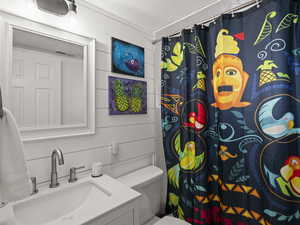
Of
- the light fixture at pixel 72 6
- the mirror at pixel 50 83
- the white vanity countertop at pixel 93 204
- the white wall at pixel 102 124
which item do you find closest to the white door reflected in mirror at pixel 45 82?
the mirror at pixel 50 83

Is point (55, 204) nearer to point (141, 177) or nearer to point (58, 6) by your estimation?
point (141, 177)

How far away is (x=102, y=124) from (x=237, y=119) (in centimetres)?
106

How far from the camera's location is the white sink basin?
824mm

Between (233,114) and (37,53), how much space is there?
1421 mm

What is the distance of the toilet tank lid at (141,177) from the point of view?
4.27ft

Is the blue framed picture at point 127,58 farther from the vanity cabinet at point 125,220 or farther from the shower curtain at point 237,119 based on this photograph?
the vanity cabinet at point 125,220

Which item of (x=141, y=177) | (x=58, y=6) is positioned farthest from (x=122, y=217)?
(x=58, y=6)

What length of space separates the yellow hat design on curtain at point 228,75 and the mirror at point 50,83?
982mm

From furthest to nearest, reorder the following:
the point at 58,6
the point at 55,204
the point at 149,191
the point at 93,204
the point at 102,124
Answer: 1. the point at 149,191
2. the point at 102,124
3. the point at 58,6
4. the point at 55,204
5. the point at 93,204

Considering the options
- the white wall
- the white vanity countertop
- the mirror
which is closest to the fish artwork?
the white vanity countertop

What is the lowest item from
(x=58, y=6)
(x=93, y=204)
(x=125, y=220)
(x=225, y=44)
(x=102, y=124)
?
(x=125, y=220)

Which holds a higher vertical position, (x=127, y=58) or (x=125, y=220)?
(x=127, y=58)

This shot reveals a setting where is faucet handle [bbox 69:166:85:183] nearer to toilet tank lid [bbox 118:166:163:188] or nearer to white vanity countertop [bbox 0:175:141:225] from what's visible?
white vanity countertop [bbox 0:175:141:225]

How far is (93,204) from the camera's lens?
82 centimetres
